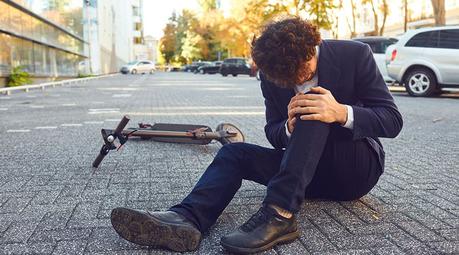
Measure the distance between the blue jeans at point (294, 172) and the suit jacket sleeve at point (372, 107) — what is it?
16 cm

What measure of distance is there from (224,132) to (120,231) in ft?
9.37

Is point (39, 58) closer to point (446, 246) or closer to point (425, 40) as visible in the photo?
point (425, 40)

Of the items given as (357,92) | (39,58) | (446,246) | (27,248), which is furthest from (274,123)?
(39,58)

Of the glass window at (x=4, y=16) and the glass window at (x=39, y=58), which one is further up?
the glass window at (x=4, y=16)

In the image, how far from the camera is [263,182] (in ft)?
9.83

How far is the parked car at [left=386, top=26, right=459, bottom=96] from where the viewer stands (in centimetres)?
1318

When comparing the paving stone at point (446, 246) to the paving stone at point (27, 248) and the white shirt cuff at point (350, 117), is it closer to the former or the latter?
the white shirt cuff at point (350, 117)

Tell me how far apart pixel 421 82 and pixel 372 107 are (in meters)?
12.2

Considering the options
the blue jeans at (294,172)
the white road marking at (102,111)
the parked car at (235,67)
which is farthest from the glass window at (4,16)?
the parked car at (235,67)

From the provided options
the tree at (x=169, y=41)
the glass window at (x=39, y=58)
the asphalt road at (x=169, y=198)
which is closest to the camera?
the asphalt road at (x=169, y=198)

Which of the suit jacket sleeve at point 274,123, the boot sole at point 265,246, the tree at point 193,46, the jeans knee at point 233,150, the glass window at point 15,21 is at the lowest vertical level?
the boot sole at point 265,246

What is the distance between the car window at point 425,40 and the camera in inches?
534

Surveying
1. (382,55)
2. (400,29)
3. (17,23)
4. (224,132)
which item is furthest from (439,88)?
(400,29)

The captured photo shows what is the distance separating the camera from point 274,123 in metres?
3.01
